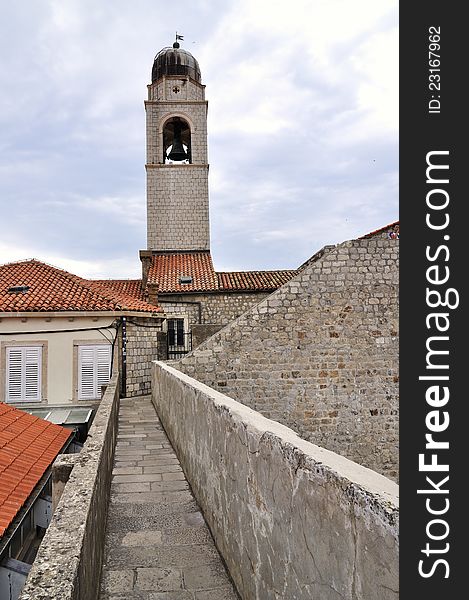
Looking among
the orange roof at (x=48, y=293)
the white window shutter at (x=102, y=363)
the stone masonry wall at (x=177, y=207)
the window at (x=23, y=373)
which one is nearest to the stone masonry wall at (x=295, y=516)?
the white window shutter at (x=102, y=363)

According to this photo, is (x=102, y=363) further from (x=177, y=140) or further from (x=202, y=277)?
(x=177, y=140)

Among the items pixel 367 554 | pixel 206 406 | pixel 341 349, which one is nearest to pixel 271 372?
pixel 341 349

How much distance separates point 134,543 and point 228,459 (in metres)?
1.41

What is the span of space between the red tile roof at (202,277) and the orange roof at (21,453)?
1125cm

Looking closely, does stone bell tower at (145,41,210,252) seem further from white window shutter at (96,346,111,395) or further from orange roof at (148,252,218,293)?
white window shutter at (96,346,111,395)

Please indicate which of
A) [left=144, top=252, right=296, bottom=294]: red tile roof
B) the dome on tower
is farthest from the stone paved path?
the dome on tower

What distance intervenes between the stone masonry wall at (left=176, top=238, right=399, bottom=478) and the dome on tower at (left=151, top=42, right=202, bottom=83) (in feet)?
78.1

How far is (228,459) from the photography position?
3.37 meters

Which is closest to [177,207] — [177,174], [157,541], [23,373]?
[177,174]

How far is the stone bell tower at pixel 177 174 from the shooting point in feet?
91.6

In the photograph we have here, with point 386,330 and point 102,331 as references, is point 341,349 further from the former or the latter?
point 102,331

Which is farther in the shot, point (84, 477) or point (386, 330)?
point (386, 330)

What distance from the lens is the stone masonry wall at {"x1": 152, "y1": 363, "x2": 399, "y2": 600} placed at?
1466 millimetres

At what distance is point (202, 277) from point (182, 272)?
1.28m
